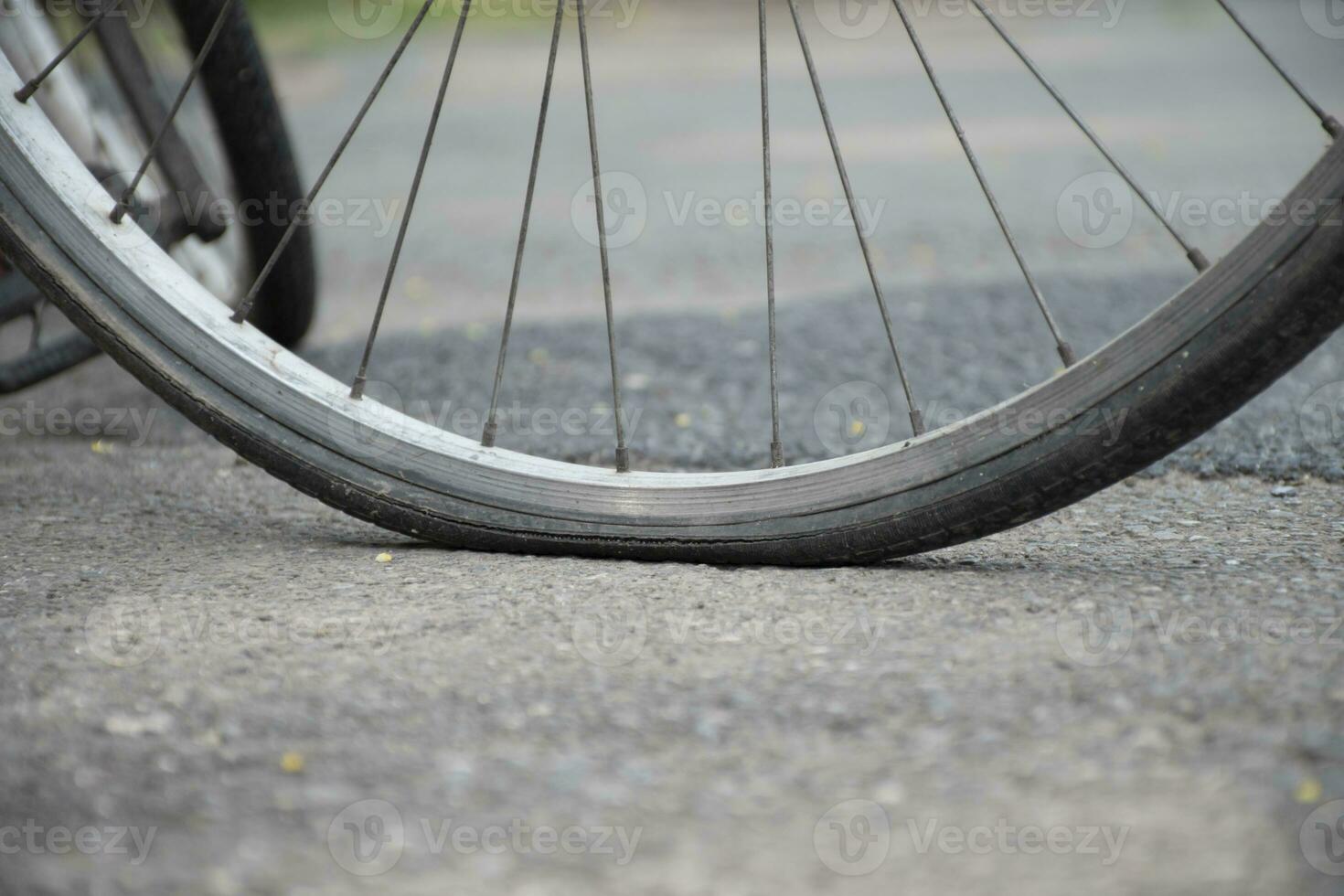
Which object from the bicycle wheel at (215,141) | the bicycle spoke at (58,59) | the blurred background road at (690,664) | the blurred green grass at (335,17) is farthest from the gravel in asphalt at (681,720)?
the blurred green grass at (335,17)

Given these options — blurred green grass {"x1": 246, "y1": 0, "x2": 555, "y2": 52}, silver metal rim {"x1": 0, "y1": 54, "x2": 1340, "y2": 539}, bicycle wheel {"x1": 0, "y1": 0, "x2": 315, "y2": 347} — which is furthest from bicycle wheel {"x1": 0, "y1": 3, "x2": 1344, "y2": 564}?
blurred green grass {"x1": 246, "y1": 0, "x2": 555, "y2": 52}

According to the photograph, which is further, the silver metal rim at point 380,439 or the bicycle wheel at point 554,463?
the silver metal rim at point 380,439

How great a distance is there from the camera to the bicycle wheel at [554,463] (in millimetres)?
1311

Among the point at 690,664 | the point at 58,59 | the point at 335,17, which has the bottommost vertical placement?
the point at 335,17

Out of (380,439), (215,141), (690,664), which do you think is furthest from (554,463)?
(215,141)

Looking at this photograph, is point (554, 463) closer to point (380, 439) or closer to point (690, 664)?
point (380, 439)

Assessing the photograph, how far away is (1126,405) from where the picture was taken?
1.29m

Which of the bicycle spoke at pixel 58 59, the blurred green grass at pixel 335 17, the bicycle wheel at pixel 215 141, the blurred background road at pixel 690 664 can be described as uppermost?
the bicycle spoke at pixel 58 59

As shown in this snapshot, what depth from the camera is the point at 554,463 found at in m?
1.57

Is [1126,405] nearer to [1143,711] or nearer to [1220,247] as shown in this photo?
[1143,711]

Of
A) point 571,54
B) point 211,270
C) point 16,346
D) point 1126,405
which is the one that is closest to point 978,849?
point 1126,405

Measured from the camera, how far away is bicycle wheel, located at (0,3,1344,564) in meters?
1.31

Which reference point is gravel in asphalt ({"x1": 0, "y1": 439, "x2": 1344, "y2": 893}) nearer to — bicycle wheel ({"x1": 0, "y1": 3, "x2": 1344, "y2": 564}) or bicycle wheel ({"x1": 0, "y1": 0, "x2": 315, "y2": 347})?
bicycle wheel ({"x1": 0, "y1": 3, "x2": 1344, "y2": 564})

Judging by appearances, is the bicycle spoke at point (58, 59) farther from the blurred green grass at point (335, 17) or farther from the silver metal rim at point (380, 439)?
the blurred green grass at point (335, 17)
